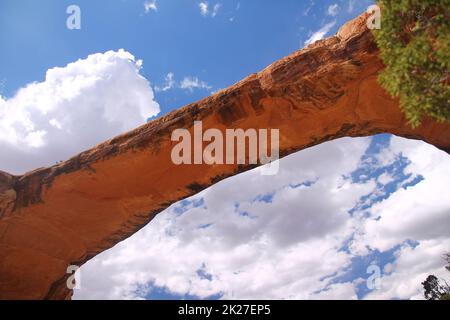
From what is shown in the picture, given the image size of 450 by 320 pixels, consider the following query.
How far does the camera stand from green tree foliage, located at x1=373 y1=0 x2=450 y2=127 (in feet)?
23.2

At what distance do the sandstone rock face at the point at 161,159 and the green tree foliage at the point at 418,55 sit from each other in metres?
3.21

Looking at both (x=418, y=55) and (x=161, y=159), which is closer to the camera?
(x=418, y=55)

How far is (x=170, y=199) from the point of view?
627 inches

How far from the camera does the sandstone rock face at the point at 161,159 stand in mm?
11672

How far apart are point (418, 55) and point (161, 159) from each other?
9698mm

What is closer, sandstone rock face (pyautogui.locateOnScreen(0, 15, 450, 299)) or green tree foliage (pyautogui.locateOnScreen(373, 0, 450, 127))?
green tree foliage (pyautogui.locateOnScreen(373, 0, 450, 127))

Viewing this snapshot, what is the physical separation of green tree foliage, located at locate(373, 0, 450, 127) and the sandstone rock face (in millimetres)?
3214

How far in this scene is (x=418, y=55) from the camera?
23.6 feet

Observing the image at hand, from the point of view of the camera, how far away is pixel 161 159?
46.7 feet

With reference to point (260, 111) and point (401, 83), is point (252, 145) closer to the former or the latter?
point (260, 111)

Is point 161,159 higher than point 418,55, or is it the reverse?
point 161,159

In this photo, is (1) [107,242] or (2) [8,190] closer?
(2) [8,190]

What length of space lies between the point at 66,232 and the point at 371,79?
47.5ft
